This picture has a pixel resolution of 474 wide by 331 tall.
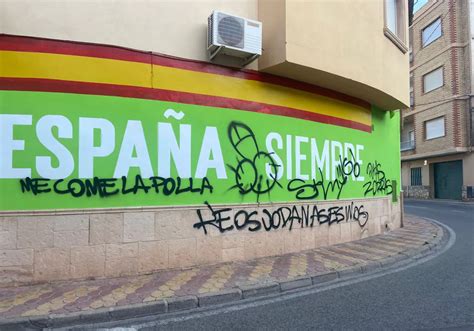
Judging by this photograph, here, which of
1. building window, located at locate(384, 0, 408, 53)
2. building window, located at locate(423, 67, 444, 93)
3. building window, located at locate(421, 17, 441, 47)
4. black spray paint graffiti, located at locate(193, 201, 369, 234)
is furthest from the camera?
building window, located at locate(421, 17, 441, 47)

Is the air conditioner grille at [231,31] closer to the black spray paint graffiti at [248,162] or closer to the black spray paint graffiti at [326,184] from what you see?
the black spray paint graffiti at [248,162]

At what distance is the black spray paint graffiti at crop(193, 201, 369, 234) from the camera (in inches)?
255

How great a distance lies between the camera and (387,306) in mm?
4672

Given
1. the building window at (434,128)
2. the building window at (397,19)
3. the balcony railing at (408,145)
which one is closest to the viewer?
the building window at (397,19)

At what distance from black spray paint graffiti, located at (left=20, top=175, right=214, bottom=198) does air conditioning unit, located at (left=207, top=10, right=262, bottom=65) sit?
214 cm

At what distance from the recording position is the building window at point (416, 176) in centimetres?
2975

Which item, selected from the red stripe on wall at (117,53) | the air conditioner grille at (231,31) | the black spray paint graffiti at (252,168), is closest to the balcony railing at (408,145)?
the black spray paint graffiti at (252,168)

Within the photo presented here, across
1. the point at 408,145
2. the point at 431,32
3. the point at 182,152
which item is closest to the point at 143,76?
the point at 182,152

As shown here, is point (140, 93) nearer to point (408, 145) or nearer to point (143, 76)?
point (143, 76)

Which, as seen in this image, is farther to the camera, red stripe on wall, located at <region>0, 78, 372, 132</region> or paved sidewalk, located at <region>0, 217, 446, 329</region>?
red stripe on wall, located at <region>0, 78, 372, 132</region>

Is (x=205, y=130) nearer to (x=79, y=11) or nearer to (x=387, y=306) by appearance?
(x=79, y=11)

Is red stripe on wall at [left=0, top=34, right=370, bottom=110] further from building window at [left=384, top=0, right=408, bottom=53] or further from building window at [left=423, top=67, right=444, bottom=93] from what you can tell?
building window at [left=423, top=67, right=444, bottom=93]

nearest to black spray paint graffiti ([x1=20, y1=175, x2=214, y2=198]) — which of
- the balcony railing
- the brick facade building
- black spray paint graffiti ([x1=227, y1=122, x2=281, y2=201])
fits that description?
black spray paint graffiti ([x1=227, y1=122, x2=281, y2=201])

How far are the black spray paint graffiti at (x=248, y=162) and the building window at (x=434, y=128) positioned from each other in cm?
2319
